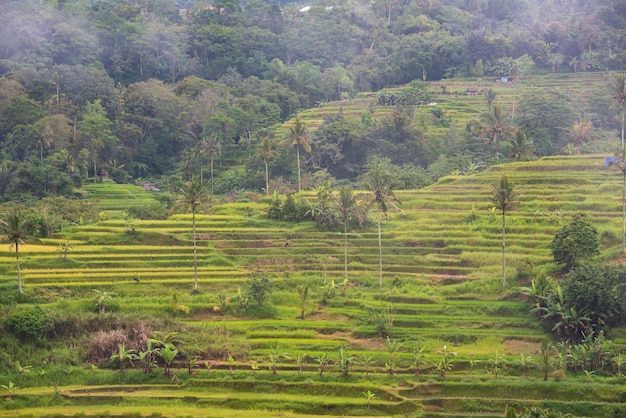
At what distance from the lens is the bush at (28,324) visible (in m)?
38.7

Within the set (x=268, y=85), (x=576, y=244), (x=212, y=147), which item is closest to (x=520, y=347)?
(x=576, y=244)

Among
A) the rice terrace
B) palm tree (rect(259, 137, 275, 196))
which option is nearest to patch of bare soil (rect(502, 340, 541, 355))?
the rice terrace

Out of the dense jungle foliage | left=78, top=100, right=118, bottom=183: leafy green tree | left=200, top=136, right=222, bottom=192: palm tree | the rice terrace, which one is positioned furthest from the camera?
left=78, top=100, right=118, bottom=183: leafy green tree

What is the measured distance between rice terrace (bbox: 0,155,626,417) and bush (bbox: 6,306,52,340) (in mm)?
463

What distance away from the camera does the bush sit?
Result: 3869cm

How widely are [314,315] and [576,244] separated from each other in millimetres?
14199

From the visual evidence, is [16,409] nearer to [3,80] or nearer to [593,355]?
[593,355]

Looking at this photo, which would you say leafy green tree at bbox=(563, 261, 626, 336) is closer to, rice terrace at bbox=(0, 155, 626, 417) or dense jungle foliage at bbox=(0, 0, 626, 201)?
rice terrace at bbox=(0, 155, 626, 417)

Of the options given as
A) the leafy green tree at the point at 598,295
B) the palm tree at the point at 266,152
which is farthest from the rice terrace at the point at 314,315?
the palm tree at the point at 266,152

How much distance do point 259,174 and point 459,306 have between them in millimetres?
33060

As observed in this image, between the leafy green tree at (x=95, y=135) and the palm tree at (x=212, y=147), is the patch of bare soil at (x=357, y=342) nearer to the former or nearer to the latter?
the palm tree at (x=212, y=147)

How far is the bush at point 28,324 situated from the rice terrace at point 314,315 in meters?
0.46

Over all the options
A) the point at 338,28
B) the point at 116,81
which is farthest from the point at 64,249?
the point at 338,28

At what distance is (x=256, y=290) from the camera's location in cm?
4394
